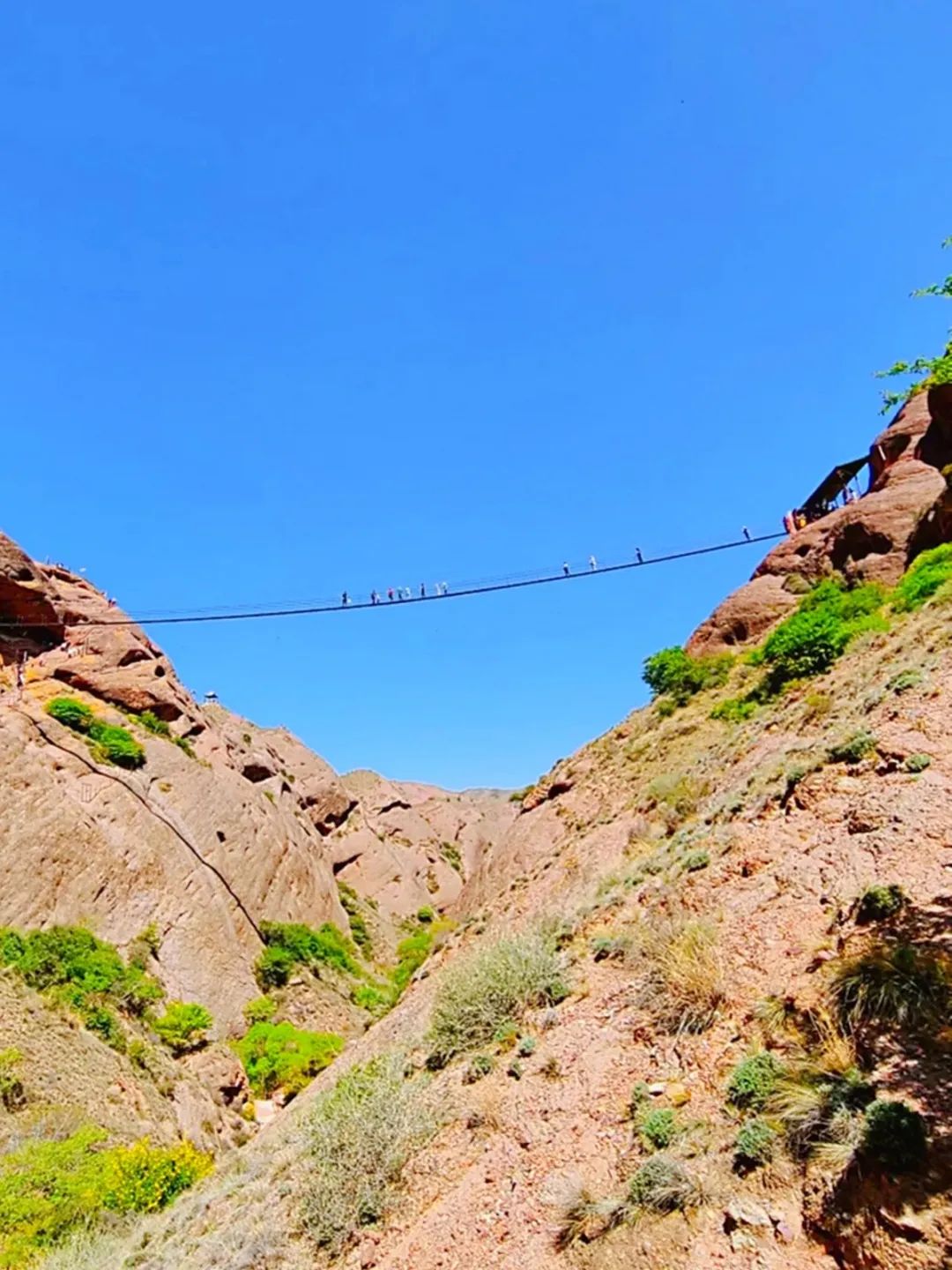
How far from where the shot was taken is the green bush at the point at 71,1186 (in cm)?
1198

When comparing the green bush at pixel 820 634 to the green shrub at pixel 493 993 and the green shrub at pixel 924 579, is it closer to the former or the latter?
the green shrub at pixel 924 579

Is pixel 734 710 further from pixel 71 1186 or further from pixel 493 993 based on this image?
pixel 71 1186

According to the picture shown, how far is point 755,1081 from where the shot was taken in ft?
19.0

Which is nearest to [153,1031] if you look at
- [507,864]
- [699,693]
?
[507,864]

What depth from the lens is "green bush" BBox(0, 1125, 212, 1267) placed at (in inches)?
472

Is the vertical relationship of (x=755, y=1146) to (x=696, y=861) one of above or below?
below

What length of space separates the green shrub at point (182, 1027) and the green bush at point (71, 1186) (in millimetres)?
10072

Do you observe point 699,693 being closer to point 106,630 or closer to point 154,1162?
point 154,1162

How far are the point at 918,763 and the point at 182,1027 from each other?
27.3 meters

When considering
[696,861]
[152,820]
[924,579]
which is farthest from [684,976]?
[152,820]

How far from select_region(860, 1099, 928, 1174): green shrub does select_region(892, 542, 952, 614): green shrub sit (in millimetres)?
16570

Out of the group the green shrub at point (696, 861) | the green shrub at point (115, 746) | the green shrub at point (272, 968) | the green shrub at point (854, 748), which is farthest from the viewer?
the green shrub at point (115, 746)

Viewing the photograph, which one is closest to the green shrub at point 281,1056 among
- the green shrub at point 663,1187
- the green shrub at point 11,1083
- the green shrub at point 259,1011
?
the green shrub at point 259,1011

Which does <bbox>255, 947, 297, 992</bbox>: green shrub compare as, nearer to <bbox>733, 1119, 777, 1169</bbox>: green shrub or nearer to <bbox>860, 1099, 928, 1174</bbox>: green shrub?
<bbox>733, 1119, 777, 1169</bbox>: green shrub
